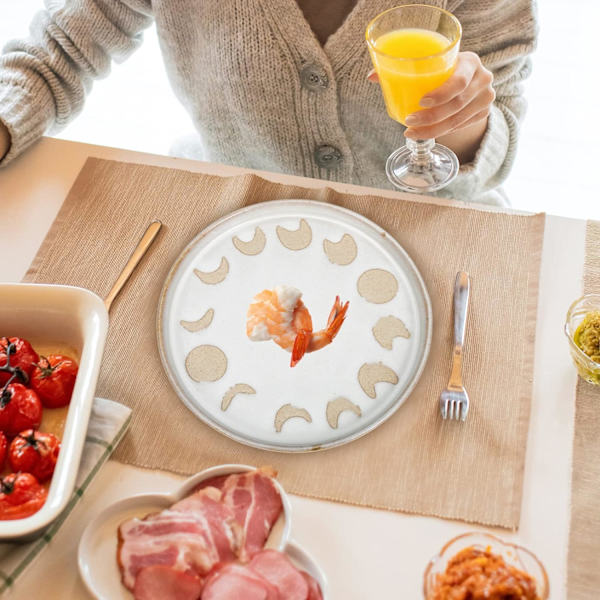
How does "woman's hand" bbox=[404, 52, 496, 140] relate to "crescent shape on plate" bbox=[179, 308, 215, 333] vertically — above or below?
above

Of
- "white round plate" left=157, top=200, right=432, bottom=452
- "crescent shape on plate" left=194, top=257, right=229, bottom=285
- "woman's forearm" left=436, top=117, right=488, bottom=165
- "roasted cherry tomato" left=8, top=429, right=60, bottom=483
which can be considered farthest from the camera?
"woman's forearm" left=436, top=117, right=488, bottom=165

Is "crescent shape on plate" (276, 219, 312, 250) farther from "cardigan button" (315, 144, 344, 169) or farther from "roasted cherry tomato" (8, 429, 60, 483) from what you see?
"roasted cherry tomato" (8, 429, 60, 483)

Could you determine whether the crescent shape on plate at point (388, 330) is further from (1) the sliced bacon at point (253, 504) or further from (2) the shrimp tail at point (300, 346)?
(1) the sliced bacon at point (253, 504)

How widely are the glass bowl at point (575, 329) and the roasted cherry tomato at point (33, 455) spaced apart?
0.63m

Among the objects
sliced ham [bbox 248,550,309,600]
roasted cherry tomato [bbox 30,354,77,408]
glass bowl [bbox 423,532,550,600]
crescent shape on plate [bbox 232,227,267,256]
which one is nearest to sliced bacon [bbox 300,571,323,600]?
sliced ham [bbox 248,550,309,600]

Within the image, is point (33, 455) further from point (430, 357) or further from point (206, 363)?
point (430, 357)

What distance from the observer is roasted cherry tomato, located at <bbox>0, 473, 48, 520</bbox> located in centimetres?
74

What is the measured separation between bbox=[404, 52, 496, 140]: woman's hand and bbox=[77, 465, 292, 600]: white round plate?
54 cm

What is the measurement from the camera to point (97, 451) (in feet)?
2.67

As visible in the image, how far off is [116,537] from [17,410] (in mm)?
195

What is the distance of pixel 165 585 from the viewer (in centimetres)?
72

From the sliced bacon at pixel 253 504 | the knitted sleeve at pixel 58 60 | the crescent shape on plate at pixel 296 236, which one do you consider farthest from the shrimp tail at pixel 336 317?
the knitted sleeve at pixel 58 60

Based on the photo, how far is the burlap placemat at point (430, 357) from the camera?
0.82 meters

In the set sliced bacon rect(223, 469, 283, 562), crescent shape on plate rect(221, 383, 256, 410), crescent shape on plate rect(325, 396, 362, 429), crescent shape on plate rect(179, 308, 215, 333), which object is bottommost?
crescent shape on plate rect(325, 396, 362, 429)
